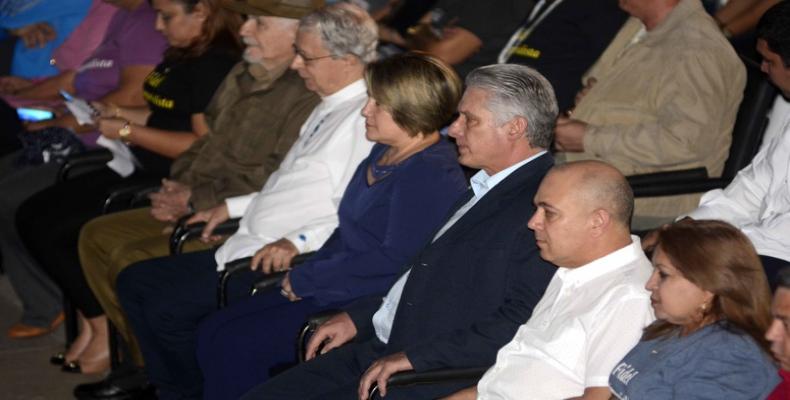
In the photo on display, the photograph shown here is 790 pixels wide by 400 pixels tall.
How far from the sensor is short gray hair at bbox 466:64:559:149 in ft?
10.6

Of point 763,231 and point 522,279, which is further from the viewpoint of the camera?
point 763,231

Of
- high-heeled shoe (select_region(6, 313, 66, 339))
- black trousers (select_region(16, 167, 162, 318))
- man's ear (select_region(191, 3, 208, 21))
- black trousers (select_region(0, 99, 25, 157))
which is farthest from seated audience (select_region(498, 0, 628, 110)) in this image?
black trousers (select_region(0, 99, 25, 157))

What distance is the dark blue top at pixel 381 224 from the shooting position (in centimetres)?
360

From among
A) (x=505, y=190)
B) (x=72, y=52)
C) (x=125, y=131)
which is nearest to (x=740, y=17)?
(x=505, y=190)

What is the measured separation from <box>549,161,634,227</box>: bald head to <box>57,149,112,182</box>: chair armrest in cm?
305

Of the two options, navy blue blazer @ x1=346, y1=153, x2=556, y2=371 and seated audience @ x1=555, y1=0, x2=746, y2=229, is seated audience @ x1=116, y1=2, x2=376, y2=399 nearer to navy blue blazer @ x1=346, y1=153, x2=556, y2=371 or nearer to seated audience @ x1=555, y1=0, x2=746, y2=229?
seated audience @ x1=555, y1=0, x2=746, y2=229

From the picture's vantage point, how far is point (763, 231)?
3393 mm

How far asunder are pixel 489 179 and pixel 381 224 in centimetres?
55

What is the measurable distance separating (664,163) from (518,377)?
4.45 ft

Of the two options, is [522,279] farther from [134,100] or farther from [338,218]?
[134,100]

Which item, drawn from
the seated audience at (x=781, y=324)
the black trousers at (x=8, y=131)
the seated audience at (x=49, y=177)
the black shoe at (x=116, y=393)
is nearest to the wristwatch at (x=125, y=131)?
the seated audience at (x=49, y=177)

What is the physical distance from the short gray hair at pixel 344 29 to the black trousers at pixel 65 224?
137cm

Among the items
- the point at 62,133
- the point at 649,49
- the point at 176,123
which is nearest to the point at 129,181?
the point at 176,123

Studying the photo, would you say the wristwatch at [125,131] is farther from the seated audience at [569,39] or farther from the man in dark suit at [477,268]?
the man in dark suit at [477,268]
